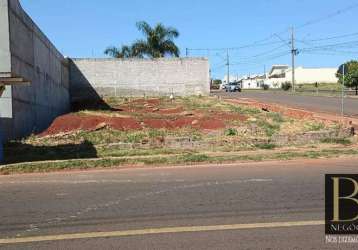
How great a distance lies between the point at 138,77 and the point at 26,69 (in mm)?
21816

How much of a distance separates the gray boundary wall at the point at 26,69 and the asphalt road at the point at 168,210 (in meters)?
4.83

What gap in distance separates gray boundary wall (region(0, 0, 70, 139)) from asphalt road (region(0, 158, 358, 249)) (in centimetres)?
483

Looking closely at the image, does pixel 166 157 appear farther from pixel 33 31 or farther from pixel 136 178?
pixel 33 31

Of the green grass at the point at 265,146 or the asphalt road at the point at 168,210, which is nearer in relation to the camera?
the asphalt road at the point at 168,210

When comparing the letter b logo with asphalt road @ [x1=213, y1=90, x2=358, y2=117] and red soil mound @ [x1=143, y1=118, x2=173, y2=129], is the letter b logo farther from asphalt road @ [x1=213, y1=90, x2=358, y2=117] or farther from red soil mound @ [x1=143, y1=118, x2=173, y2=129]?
asphalt road @ [x1=213, y1=90, x2=358, y2=117]

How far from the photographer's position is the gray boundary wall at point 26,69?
672 inches

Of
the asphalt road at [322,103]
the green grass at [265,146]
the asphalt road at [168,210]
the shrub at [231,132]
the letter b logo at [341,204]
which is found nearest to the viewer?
the asphalt road at [168,210]

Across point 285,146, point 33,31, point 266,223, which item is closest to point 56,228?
point 266,223

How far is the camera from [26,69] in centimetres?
1959

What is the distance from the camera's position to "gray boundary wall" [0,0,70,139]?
56.0 ft

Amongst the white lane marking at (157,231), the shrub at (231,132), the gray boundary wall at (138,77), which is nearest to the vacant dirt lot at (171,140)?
the shrub at (231,132)

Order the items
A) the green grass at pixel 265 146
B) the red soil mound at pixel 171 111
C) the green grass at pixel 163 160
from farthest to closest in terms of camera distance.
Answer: the red soil mound at pixel 171 111
the green grass at pixel 265 146
the green grass at pixel 163 160

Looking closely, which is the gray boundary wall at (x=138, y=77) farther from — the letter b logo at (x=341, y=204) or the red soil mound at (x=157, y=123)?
the letter b logo at (x=341, y=204)

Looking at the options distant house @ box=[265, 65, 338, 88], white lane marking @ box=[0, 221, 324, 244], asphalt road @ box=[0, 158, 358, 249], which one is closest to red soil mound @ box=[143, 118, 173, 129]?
asphalt road @ box=[0, 158, 358, 249]
